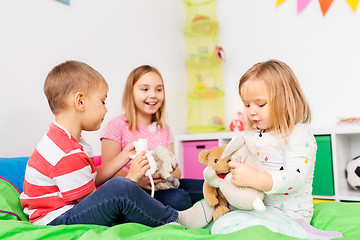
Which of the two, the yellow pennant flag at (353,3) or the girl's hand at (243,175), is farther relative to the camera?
the yellow pennant flag at (353,3)

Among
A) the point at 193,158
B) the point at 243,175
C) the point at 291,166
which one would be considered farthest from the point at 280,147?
the point at 193,158

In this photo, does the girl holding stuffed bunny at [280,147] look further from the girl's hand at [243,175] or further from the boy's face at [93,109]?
the boy's face at [93,109]

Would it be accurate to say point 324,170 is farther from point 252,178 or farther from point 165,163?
point 252,178

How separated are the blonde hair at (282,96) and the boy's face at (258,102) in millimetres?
12

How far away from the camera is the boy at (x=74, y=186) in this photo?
0.97 m

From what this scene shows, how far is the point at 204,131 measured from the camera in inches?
102

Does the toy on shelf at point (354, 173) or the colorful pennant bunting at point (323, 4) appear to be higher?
the colorful pennant bunting at point (323, 4)

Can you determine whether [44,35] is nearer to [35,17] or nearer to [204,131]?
[35,17]

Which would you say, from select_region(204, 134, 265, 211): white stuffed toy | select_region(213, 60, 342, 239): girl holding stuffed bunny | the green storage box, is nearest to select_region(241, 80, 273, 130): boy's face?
select_region(213, 60, 342, 239): girl holding stuffed bunny

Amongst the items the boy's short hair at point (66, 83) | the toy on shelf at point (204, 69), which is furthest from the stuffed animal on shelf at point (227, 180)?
the toy on shelf at point (204, 69)

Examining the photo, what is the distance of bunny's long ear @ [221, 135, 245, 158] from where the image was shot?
3.13 feet

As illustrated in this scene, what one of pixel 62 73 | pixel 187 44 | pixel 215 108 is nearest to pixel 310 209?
pixel 62 73

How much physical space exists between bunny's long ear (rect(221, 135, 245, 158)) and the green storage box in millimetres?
1172

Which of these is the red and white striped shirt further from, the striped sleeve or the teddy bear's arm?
the teddy bear's arm
